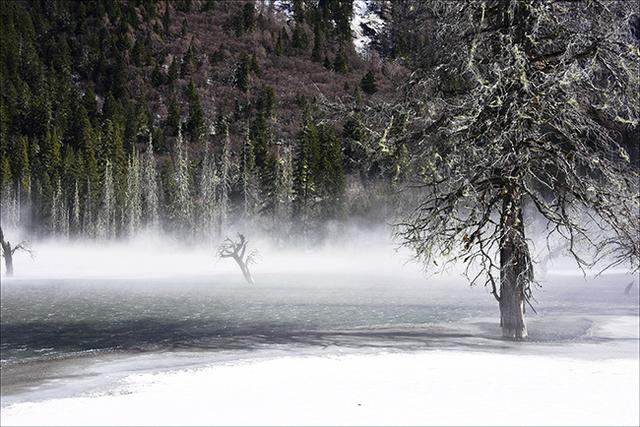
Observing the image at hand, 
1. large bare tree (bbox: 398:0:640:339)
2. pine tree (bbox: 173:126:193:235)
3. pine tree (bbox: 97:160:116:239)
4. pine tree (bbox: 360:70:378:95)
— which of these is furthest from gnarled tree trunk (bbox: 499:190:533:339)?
pine tree (bbox: 360:70:378:95)

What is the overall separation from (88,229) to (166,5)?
305 ft

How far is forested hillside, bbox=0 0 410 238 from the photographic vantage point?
3816 inches

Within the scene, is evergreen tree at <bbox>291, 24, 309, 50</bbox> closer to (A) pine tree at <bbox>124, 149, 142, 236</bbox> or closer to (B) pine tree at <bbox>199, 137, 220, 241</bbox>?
(B) pine tree at <bbox>199, 137, 220, 241</bbox>

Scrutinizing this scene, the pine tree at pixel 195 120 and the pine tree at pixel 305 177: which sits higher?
the pine tree at pixel 195 120

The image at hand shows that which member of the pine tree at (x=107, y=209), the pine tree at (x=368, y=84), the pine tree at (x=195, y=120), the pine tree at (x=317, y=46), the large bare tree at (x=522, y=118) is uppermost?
the pine tree at (x=317, y=46)

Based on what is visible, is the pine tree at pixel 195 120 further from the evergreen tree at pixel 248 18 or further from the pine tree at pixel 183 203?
the evergreen tree at pixel 248 18

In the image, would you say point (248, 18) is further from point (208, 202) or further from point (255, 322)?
point (255, 322)

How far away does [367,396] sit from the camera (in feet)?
27.7

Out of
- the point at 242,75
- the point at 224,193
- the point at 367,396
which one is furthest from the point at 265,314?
the point at 242,75

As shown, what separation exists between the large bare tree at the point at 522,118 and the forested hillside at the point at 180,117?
160 feet

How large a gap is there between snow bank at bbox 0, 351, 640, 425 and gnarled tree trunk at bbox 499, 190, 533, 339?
2876 millimetres

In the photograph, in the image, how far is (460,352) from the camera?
478 inches

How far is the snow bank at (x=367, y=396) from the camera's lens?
7.51m

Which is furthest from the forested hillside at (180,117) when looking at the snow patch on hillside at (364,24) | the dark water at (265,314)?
the dark water at (265,314)
